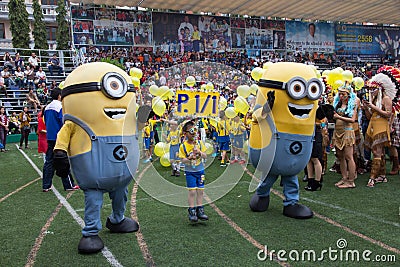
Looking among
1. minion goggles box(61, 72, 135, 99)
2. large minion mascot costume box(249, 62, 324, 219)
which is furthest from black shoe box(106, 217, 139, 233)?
large minion mascot costume box(249, 62, 324, 219)

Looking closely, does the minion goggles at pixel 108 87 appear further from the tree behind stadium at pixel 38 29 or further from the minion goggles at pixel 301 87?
the tree behind stadium at pixel 38 29

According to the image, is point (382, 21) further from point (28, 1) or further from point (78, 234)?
point (78, 234)

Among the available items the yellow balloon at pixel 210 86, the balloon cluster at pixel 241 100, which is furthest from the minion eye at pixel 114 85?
the balloon cluster at pixel 241 100

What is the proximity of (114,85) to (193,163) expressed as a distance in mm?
1456

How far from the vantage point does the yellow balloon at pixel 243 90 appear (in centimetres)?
500

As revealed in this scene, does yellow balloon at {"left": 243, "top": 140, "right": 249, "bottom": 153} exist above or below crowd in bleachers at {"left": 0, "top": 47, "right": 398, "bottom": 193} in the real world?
below

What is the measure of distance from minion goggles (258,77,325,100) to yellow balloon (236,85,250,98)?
1.22 feet

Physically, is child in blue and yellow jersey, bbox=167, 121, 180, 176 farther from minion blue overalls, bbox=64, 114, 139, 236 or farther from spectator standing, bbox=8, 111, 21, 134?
spectator standing, bbox=8, 111, 21, 134

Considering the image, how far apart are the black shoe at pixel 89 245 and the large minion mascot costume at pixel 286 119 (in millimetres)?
2379

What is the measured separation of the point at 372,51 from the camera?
3550 centimetres

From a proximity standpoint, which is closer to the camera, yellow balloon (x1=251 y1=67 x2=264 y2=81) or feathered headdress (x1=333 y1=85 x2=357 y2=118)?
yellow balloon (x1=251 y1=67 x2=264 y2=81)

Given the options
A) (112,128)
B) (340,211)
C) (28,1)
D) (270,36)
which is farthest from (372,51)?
(112,128)

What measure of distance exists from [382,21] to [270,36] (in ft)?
34.6

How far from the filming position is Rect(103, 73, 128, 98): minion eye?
4258 millimetres
